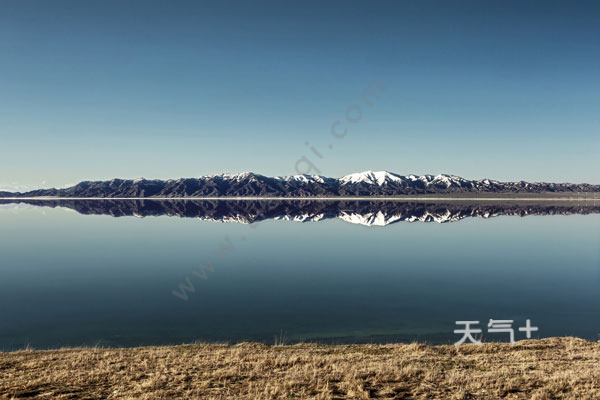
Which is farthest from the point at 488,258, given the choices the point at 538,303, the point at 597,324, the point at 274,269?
the point at 274,269

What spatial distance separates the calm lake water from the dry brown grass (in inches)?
152

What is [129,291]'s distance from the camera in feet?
90.9

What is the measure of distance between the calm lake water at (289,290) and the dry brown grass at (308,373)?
12.7 ft

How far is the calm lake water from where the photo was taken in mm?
20094

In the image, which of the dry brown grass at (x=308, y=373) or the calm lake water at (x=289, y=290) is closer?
the dry brown grass at (x=308, y=373)

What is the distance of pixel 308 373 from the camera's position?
39.4 ft

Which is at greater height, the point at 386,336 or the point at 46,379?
the point at 46,379

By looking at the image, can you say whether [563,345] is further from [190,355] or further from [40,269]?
[40,269]

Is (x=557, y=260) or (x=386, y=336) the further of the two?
(x=557, y=260)

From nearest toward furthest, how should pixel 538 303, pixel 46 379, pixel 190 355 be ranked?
pixel 46 379, pixel 190 355, pixel 538 303

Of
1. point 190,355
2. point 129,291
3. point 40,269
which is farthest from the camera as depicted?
point 40,269

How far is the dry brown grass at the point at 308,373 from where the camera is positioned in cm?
1055

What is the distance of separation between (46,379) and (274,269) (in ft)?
81.6

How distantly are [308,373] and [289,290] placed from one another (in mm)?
16011
